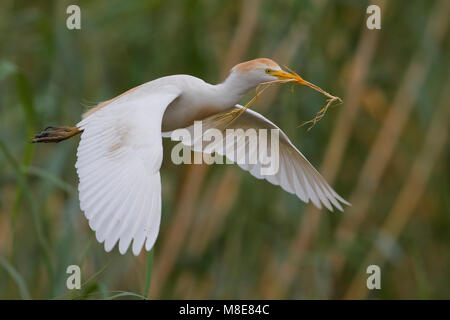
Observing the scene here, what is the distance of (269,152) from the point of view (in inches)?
60.6

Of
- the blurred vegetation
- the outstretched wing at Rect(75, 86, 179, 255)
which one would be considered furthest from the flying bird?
the blurred vegetation

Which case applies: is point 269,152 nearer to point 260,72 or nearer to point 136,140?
point 260,72

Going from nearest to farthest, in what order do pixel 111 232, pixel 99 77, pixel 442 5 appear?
pixel 111 232, pixel 99 77, pixel 442 5

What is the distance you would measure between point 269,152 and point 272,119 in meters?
0.63

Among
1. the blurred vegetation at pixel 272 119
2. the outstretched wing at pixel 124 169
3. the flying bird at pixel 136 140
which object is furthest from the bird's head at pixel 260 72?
the blurred vegetation at pixel 272 119

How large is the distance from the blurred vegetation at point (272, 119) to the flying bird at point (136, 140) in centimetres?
72

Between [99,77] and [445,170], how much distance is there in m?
1.12

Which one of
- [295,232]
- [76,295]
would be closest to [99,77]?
[295,232]

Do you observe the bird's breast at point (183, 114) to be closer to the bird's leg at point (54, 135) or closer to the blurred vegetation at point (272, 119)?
the bird's leg at point (54, 135)

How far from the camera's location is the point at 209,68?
223 cm

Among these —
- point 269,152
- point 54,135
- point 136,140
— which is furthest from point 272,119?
point 136,140

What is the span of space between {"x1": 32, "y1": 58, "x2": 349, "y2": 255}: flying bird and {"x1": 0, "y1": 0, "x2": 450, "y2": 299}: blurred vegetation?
0.72 m

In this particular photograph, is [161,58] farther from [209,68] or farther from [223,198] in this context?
[223,198]

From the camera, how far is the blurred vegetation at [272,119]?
6.79 feet
